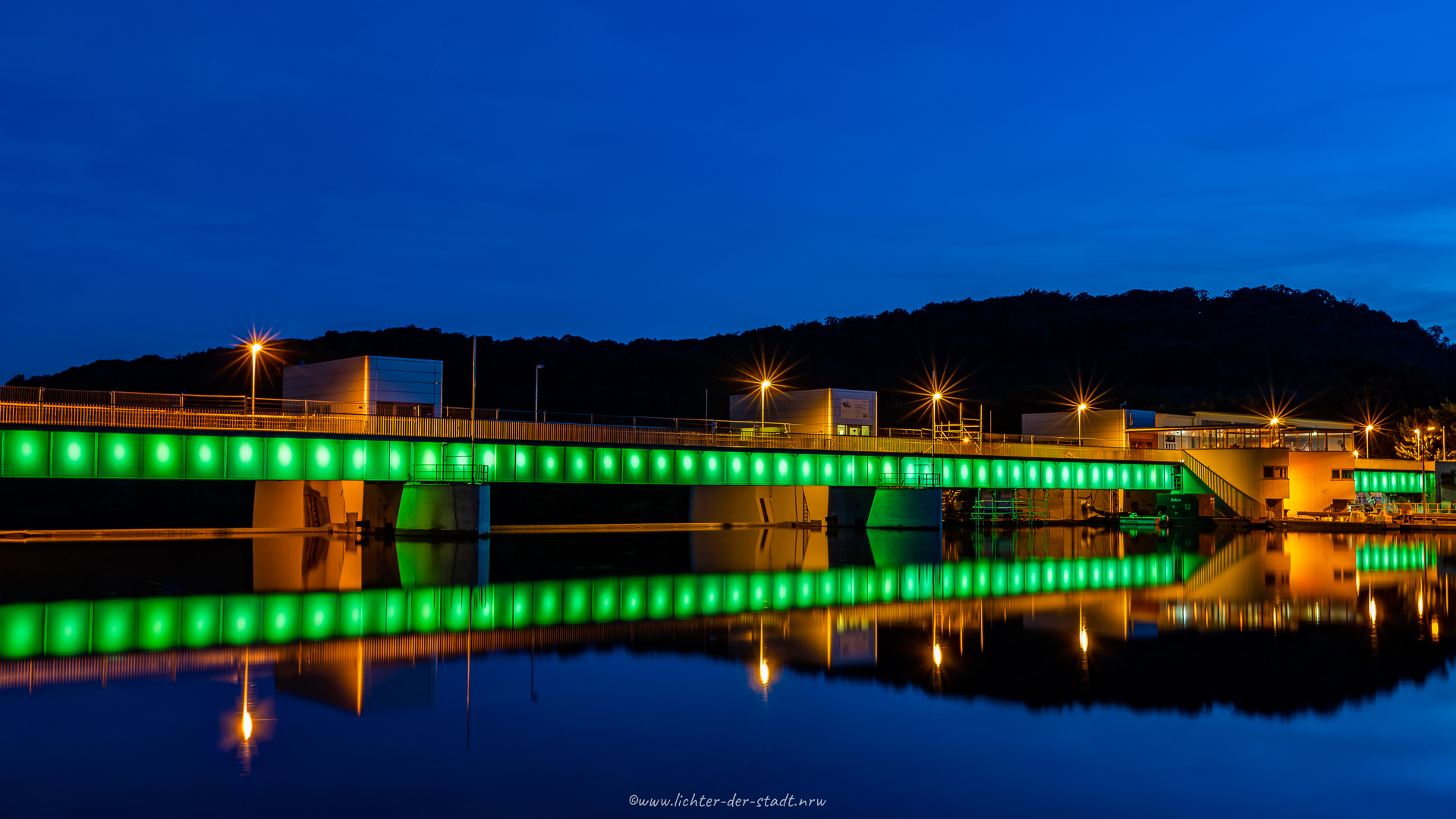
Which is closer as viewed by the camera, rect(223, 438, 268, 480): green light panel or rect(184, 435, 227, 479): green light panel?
rect(184, 435, 227, 479): green light panel

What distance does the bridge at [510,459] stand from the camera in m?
50.1

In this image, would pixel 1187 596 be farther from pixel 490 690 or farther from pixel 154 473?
pixel 154 473

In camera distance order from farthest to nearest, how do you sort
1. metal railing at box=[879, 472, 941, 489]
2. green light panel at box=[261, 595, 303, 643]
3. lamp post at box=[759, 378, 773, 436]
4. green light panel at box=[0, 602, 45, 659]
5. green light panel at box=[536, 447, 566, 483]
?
lamp post at box=[759, 378, 773, 436] < metal railing at box=[879, 472, 941, 489] < green light panel at box=[536, 447, 566, 483] < green light panel at box=[261, 595, 303, 643] < green light panel at box=[0, 602, 45, 659]

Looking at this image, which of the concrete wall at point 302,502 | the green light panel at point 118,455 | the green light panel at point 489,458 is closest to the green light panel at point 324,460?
the green light panel at point 489,458

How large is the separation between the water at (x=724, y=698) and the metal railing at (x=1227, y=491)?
49.1 metres

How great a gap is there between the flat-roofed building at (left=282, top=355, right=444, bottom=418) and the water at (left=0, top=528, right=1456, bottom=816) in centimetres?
2540

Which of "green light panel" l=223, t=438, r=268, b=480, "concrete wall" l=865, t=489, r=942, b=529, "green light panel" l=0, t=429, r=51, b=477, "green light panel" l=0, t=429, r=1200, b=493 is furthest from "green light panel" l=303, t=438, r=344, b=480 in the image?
"concrete wall" l=865, t=489, r=942, b=529

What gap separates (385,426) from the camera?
192 ft

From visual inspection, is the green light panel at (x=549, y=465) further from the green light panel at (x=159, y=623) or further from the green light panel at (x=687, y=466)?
the green light panel at (x=159, y=623)

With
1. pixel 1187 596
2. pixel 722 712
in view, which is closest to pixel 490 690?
pixel 722 712

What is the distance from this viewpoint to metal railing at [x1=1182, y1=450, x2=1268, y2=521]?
8606 centimetres

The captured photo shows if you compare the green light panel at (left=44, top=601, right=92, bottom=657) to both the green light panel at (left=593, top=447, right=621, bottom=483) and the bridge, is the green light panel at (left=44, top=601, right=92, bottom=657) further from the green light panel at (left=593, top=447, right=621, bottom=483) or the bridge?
the green light panel at (left=593, top=447, right=621, bottom=483)

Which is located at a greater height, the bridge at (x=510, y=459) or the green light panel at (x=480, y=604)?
the bridge at (x=510, y=459)

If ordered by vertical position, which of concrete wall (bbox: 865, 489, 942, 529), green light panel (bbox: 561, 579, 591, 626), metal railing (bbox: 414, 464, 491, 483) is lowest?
green light panel (bbox: 561, 579, 591, 626)
